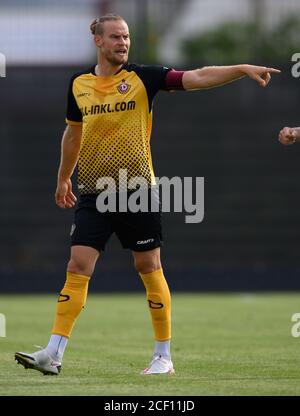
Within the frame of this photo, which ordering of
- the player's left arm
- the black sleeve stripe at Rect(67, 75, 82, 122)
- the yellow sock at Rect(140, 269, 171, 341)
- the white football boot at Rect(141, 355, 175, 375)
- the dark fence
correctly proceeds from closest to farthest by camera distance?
the player's left arm
the white football boot at Rect(141, 355, 175, 375)
the yellow sock at Rect(140, 269, 171, 341)
the black sleeve stripe at Rect(67, 75, 82, 122)
the dark fence

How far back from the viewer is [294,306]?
13.4 m

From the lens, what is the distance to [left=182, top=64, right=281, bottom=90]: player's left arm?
21.8 ft

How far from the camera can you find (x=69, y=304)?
700cm

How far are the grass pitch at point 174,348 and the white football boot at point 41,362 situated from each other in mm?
74

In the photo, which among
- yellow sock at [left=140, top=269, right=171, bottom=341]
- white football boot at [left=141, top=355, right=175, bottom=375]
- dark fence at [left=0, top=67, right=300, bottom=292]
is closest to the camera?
white football boot at [left=141, top=355, right=175, bottom=375]

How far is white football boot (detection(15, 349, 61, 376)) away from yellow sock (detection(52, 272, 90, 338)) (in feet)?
0.63

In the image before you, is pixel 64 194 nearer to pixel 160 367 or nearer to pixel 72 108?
pixel 72 108

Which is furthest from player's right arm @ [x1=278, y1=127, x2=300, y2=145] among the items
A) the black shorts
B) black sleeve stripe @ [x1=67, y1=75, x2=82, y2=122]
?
black sleeve stripe @ [x1=67, y1=75, x2=82, y2=122]

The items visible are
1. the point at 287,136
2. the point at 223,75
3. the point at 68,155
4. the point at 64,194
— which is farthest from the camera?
the point at 64,194

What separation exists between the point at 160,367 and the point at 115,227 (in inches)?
35.5

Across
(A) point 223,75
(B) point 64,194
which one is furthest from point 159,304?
(A) point 223,75

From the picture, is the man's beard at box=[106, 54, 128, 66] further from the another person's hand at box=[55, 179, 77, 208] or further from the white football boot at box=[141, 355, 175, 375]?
the white football boot at box=[141, 355, 175, 375]
